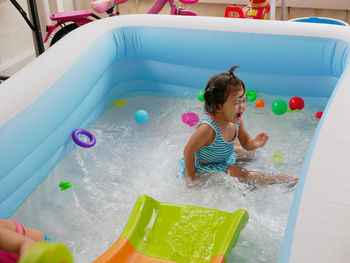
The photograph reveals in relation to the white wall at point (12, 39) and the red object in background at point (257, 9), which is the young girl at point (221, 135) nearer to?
the red object in background at point (257, 9)

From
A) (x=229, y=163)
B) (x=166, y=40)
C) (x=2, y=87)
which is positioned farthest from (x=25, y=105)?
(x=166, y=40)

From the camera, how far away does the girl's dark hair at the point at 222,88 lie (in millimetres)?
1718

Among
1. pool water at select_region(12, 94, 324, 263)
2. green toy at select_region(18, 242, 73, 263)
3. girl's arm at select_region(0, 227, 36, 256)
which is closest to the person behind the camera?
green toy at select_region(18, 242, 73, 263)

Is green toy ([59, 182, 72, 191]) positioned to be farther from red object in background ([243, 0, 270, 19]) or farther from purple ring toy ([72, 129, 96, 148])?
red object in background ([243, 0, 270, 19])

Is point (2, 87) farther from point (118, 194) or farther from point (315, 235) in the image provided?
point (315, 235)

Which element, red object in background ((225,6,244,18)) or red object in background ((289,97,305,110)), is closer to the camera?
red object in background ((289,97,305,110))

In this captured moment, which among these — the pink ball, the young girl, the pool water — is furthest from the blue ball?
the young girl

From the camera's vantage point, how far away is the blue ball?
95.2 inches

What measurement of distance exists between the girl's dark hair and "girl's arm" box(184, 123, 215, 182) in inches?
4.0

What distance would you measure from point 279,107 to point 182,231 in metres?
1.05

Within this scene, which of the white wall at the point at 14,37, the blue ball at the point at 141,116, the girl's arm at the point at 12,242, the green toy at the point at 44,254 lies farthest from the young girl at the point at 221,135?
the white wall at the point at 14,37

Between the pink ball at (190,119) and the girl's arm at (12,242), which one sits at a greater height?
the girl's arm at (12,242)

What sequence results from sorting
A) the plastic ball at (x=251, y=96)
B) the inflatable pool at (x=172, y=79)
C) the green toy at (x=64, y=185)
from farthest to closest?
1. the plastic ball at (x=251, y=96)
2. the green toy at (x=64, y=185)
3. the inflatable pool at (x=172, y=79)

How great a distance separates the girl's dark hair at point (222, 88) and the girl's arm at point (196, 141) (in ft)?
0.33
